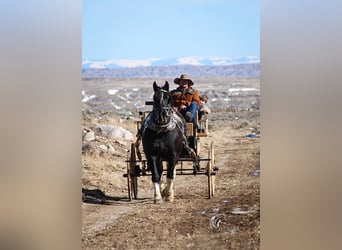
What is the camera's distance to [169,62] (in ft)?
19.0

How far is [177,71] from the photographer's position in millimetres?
5816

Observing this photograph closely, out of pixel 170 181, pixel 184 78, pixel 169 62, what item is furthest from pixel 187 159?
pixel 169 62

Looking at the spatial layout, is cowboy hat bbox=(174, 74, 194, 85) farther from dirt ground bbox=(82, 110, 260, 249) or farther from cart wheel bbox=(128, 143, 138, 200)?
cart wheel bbox=(128, 143, 138, 200)

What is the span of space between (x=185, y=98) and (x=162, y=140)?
40 cm

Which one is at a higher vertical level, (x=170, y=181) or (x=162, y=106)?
(x=162, y=106)

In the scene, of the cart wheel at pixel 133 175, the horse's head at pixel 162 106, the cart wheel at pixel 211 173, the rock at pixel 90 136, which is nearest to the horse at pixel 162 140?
the horse's head at pixel 162 106

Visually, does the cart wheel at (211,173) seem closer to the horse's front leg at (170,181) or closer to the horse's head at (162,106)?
the horse's front leg at (170,181)

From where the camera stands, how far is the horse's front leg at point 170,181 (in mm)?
5879

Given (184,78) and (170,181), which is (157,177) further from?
(184,78)

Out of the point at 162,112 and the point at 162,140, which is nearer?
the point at 162,112

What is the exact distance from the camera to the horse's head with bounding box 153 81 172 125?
5.73 meters

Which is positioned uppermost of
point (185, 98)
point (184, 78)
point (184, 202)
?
point (184, 78)

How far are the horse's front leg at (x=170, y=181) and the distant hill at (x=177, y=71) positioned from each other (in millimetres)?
746
